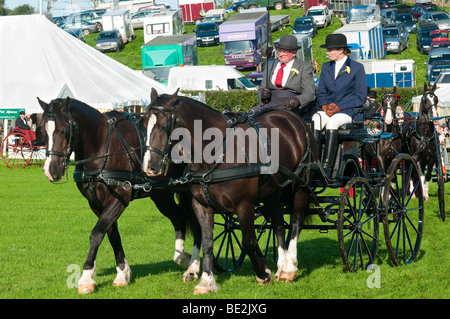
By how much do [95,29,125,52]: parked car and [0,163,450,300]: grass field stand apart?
1596 inches

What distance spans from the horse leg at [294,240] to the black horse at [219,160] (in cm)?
1

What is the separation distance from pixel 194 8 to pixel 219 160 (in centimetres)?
6036

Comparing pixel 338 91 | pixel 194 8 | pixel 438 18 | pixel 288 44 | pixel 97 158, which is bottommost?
pixel 438 18

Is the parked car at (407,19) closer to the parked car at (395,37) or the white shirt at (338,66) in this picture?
the parked car at (395,37)

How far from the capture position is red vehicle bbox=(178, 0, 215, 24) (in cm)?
6538

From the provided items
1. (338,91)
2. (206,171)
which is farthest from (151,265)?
(338,91)

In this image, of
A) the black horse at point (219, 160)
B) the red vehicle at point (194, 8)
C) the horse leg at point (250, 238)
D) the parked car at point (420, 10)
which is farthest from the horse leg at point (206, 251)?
the red vehicle at point (194, 8)

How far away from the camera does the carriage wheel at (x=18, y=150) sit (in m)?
23.2

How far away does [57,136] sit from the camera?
719cm

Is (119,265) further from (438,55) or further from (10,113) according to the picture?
(438,55)

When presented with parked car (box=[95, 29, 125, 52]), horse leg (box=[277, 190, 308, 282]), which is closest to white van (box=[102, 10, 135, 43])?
parked car (box=[95, 29, 125, 52])

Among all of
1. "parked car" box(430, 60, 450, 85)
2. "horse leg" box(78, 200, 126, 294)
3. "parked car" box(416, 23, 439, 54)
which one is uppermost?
"horse leg" box(78, 200, 126, 294)

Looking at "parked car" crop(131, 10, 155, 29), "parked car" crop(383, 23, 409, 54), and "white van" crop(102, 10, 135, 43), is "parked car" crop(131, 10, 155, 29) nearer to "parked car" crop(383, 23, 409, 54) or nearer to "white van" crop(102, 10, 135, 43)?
"white van" crop(102, 10, 135, 43)
